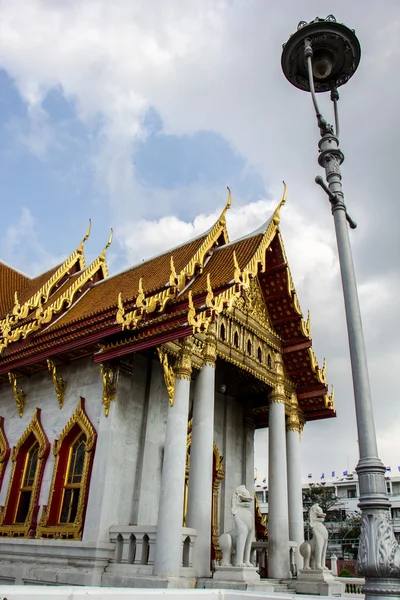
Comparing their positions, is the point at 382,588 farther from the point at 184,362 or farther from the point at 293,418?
the point at 293,418

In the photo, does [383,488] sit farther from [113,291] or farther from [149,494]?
[113,291]

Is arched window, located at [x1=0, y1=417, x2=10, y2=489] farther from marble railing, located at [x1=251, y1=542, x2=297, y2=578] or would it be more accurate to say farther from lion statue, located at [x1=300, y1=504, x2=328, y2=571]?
lion statue, located at [x1=300, y1=504, x2=328, y2=571]

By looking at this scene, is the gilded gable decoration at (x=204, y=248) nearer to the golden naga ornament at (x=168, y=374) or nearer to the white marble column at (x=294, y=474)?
the golden naga ornament at (x=168, y=374)

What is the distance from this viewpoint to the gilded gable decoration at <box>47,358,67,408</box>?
1212cm

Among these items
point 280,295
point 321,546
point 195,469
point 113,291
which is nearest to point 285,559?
point 321,546

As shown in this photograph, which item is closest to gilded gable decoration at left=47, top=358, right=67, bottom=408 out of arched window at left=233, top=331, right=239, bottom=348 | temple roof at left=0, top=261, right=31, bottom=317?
arched window at left=233, top=331, right=239, bottom=348

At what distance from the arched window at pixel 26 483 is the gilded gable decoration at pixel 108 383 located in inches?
84.0

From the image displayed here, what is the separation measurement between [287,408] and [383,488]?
394 inches

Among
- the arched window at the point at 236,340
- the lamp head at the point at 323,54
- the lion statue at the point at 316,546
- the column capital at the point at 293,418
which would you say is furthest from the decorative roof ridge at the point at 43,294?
the lamp head at the point at 323,54

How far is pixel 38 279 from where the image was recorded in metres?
20.5

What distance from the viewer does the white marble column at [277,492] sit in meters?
11.8

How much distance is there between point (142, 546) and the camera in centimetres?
946

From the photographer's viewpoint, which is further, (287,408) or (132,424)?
(287,408)

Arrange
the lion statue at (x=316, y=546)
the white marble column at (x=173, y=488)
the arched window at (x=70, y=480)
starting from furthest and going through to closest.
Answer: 1. the lion statue at (x=316, y=546)
2. the arched window at (x=70, y=480)
3. the white marble column at (x=173, y=488)
